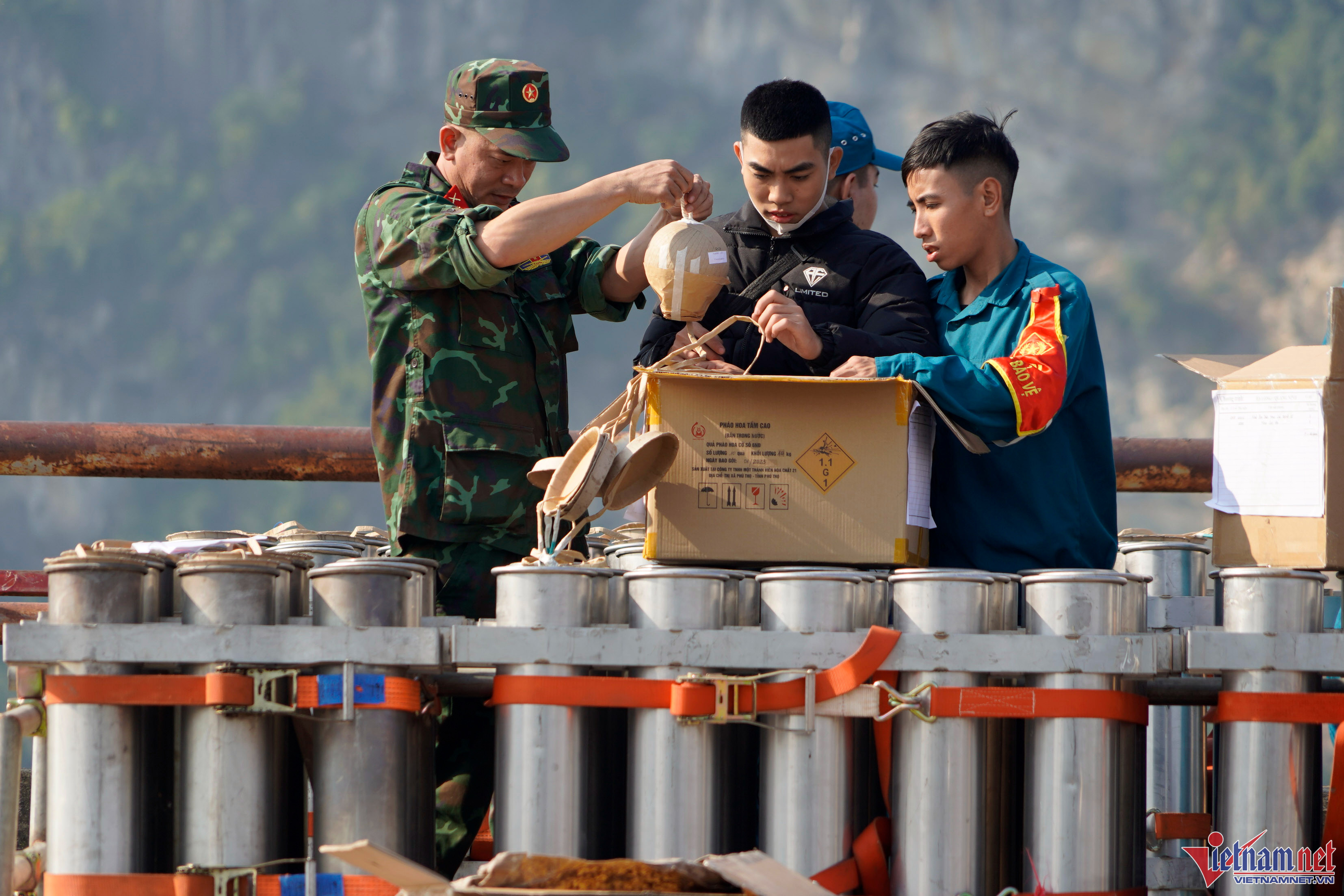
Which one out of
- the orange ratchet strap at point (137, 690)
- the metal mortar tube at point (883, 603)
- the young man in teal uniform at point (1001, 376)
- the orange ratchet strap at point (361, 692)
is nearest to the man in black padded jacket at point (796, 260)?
the young man in teal uniform at point (1001, 376)

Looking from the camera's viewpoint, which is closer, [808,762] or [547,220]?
[808,762]

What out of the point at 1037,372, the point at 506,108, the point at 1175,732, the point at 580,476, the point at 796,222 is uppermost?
the point at 506,108

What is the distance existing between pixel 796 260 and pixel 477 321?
756 mm

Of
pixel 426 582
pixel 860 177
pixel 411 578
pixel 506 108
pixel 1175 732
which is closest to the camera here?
pixel 411 578

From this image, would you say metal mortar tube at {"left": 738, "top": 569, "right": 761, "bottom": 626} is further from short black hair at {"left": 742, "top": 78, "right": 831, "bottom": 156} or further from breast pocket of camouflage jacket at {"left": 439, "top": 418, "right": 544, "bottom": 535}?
short black hair at {"left": 742, "top": 78, "right": 831, "bottom": 156}

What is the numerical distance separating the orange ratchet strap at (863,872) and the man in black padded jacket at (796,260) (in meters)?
1.03

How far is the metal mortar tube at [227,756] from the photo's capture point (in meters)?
2.70

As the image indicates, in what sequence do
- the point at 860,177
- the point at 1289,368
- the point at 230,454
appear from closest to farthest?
the point at 1289,368, the point at 230,454, the point at 860,177

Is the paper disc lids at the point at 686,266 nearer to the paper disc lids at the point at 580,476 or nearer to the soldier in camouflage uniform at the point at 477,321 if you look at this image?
the soldier in camouflage uniform at the point at 477,321

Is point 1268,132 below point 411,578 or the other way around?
the other way around

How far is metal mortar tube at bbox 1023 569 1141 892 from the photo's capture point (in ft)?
8.84

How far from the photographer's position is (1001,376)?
3.08m

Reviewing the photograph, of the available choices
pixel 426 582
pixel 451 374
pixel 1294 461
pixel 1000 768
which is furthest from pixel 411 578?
pixel 1294 461

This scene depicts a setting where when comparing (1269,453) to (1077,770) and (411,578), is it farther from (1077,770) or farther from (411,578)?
(411,578)
